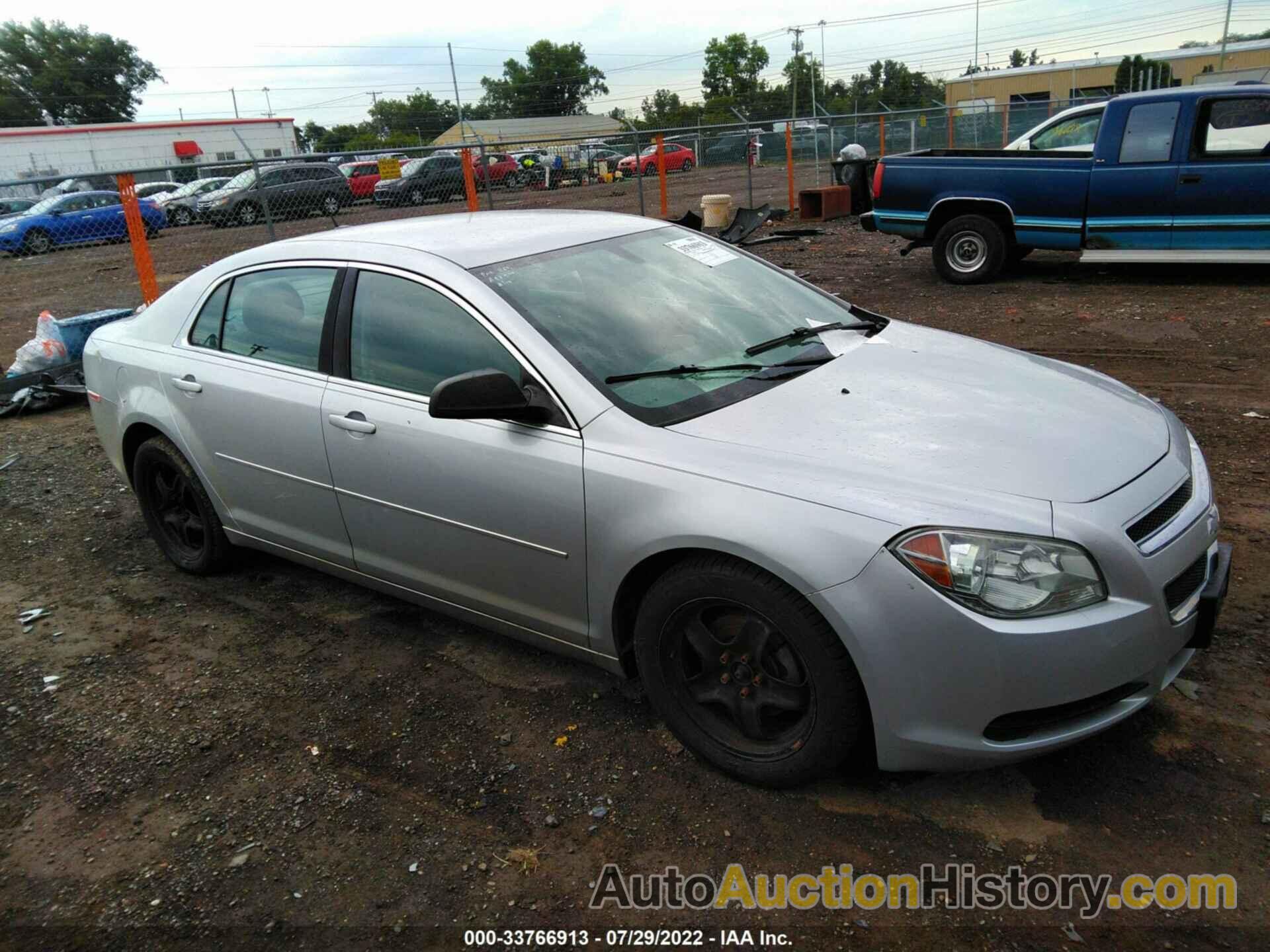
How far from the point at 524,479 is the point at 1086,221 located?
855cm

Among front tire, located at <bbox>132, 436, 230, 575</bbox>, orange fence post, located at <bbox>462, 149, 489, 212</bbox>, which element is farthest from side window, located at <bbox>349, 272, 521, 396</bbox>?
orange fence post, located at <bbox>462, 149, 489, 212</bbox>

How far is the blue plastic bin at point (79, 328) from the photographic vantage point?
862 centimetres

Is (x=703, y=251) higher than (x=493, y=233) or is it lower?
lower

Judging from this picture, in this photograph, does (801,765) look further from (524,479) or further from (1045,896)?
(524,479)

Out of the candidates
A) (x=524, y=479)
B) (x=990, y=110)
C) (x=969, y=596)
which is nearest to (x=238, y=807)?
(x=524, y=479)

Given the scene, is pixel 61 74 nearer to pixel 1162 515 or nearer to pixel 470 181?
pixel 470 181

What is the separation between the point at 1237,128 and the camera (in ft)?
28.9

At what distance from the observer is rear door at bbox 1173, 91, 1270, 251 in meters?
8.68

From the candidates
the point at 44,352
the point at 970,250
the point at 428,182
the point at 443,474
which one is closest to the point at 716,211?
the point at 428,182

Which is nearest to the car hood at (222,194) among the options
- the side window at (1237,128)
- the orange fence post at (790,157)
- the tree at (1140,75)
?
the orange fence post at (790,157)

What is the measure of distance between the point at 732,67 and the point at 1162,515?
96.4 m

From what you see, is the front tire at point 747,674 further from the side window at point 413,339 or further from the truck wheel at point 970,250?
the truck wheel at point 970,250

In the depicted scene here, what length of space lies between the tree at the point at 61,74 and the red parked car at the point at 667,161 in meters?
72.3

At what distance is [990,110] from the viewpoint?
82.6 ft
